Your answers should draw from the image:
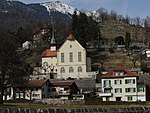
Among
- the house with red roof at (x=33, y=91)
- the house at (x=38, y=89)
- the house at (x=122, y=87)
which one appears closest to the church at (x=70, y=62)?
the house at (x=38, y=89)

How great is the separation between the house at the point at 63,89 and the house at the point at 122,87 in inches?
224

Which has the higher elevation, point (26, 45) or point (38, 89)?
point (26, 45)

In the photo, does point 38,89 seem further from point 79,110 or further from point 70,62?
point 79,110

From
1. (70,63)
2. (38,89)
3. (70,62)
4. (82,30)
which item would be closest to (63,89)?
(38,89)

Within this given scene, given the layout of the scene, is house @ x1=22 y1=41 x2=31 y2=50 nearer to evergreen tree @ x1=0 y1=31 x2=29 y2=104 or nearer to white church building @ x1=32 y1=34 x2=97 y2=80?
white church building @ x1=32 y1=34 x2=97 y2=80

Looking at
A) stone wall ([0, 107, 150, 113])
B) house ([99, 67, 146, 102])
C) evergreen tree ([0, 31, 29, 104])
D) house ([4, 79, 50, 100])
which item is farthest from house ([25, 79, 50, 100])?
stone wall ([0, 107, 150, 113])

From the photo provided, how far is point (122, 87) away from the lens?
213 feet

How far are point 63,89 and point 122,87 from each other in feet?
33.7

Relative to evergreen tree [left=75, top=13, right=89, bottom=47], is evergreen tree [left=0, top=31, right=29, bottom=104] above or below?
below

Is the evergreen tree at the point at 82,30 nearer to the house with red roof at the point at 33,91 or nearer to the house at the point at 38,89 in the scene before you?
the house at the point at 38,89

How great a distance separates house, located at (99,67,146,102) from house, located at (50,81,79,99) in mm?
5681

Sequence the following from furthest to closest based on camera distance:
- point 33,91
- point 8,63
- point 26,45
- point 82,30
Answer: point 26,45 < point 82,30 < point 33,91 < point 8,63

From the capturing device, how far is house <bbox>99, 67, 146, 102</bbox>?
63.5 m

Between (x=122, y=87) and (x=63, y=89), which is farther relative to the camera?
(x=63, y=89)
